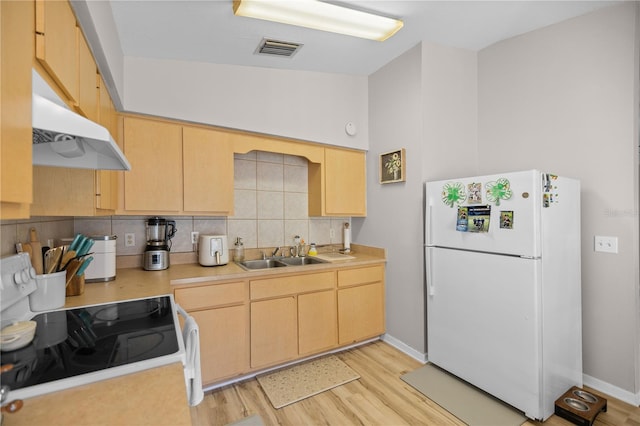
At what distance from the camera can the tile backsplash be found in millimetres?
2418

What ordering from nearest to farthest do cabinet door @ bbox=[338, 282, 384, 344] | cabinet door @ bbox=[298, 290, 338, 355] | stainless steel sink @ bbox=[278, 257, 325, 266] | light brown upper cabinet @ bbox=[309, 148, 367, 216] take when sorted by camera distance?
cabinet door @ bbox=[298, 290, 338, 355]
cabinet door @ bbox=[338, 282, 384, 344]
stainless steel sink @ bbox=[278, 257, 325, 266]
light brown upper cabinet @ bbox=[309, 148, 367, 216]

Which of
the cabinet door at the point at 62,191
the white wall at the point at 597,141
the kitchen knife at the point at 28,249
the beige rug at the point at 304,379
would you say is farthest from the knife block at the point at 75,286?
the white wall at the point at 597,141

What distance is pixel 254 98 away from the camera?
2619 millimetres

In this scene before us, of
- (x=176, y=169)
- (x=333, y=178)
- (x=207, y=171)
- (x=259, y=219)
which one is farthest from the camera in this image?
(x=333, y=178)

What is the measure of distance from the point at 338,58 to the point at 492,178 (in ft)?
5.41

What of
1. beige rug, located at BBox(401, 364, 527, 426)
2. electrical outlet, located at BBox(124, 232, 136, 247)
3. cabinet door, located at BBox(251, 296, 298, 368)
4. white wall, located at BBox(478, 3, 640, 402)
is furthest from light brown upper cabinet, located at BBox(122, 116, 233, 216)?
white wall, located at BBox(478, 3, 640, 402)

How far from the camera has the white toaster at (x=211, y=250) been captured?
247 centimetres

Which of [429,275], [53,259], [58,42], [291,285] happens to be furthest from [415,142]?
→ [53,259]

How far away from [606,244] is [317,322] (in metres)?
2.24

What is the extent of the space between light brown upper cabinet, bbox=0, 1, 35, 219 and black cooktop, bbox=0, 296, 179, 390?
18.2 inches

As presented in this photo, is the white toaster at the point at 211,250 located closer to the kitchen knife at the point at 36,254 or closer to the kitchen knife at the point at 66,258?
the kitchen knife at the point at 66,258

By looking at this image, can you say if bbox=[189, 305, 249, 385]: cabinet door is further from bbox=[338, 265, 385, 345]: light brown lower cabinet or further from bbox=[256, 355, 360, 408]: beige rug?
A: bbox=[338, 265, 385, 345]: light brown lower cabinet

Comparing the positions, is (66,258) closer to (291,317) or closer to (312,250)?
(291,317)

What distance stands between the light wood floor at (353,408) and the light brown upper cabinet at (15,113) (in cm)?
179
